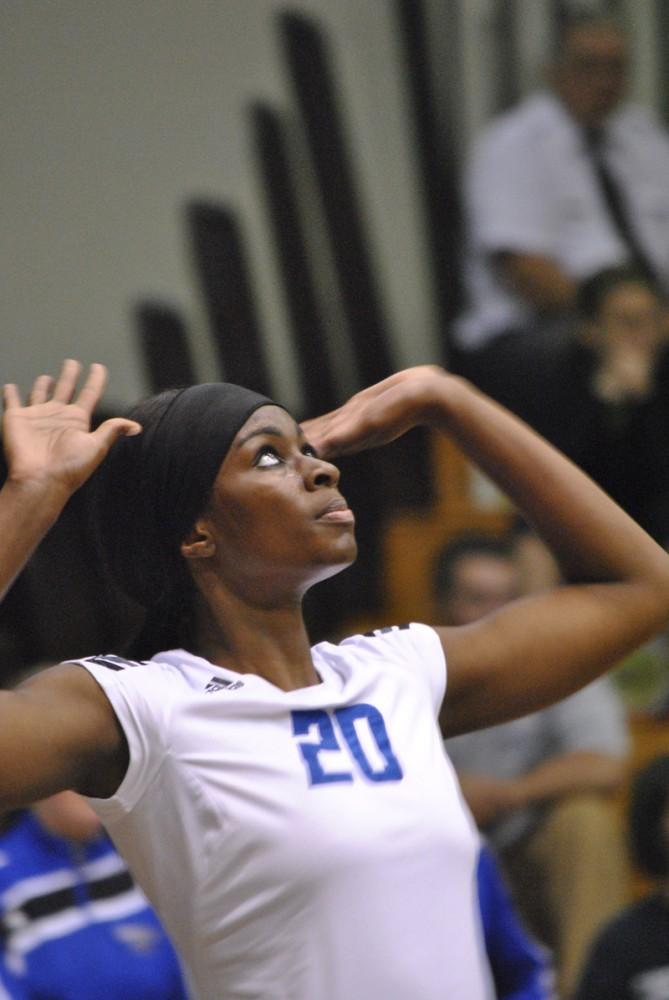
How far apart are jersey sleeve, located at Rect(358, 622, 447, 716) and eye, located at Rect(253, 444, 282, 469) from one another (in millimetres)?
272

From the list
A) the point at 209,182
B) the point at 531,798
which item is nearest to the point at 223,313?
the point at 209,182

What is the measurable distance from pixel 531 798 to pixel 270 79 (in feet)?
7.69

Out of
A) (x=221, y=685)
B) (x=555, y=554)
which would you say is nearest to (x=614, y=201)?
(x=555, y=554)

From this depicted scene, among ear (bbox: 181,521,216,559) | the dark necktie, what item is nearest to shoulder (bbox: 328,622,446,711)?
ear (bbox: 181,521,216,559)

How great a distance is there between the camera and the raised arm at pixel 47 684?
1.86 m

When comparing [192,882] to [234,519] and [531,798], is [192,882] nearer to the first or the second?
[234,519]

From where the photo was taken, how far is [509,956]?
308cm

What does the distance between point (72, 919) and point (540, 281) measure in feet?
8.35

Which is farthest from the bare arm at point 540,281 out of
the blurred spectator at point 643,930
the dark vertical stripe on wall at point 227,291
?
the blurred spectator at point 643,930

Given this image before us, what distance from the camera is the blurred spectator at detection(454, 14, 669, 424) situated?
5.12m

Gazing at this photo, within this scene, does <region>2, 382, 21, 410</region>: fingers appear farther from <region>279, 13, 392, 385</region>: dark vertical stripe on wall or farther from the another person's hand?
<region>279, 13, 392, 385</region>: dark vertical stripe on wall

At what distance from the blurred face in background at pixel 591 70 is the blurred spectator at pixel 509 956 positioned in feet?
8.96

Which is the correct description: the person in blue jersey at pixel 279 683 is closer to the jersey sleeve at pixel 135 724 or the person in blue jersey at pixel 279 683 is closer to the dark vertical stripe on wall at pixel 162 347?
the jersey sleeve at pixel 135 724

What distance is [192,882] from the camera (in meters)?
1.98
